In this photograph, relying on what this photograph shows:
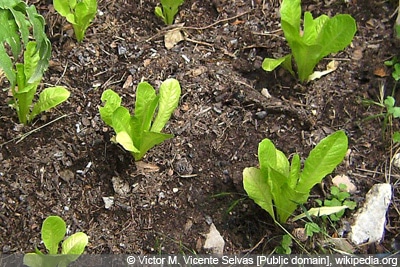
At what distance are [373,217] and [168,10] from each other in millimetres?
1097

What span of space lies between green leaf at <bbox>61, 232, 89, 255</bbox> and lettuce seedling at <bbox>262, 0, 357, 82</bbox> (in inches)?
35.1

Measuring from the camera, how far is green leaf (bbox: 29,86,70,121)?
185 cm

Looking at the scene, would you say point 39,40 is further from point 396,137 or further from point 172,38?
point 396,137

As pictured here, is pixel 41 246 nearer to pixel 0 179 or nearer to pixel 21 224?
pixel 21 224

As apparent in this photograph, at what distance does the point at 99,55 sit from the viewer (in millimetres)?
2131

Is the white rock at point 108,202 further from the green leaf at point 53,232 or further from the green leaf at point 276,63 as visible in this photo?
the green leaf at point 276,63

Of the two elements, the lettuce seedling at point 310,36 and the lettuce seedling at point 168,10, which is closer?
the lettuce seedling at point 310,36

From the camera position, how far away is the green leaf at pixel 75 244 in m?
1.60

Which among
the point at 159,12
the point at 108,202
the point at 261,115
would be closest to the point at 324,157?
the point at 261,115

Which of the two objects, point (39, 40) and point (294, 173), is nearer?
point (39, 40)

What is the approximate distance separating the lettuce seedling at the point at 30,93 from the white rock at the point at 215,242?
0.67 meters

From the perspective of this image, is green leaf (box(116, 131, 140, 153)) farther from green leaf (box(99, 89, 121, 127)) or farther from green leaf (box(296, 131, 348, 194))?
green leaf (box(296, 131, 348, 194))

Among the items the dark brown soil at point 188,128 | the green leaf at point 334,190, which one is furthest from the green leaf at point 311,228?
the green leaf at point 334,190

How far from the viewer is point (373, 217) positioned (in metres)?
1.76
